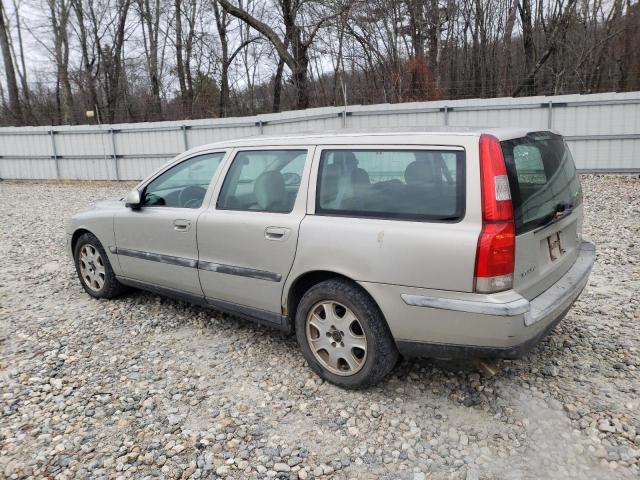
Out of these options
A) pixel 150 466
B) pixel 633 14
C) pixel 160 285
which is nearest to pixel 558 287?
pixel 150 466

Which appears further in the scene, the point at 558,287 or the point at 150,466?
the point at 558,287

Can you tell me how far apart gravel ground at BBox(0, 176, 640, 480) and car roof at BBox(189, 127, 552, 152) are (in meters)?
1.55

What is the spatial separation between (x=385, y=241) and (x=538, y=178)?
0.97 metres

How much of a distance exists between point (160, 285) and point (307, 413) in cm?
195

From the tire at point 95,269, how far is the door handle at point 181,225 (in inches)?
47.3

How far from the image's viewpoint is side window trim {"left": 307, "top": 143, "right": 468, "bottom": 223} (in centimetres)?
264

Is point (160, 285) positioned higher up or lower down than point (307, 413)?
higher up

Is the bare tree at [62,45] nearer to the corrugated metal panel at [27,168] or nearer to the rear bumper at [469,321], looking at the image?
the corrugated metal panel at [27,168]

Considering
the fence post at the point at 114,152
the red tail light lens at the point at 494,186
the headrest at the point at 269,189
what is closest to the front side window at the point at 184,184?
the headrest at the point at 269,189

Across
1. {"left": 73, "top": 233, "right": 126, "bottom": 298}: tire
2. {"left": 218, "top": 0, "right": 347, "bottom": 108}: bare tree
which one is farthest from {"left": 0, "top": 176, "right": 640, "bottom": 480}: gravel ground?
→ {"left": 218, "top": 0, "right": 347, "bottom": 108}: bare tree

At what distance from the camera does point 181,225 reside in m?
3.93

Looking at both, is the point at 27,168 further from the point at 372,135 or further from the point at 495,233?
the point at 495,233

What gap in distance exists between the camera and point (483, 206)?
2.55 metres

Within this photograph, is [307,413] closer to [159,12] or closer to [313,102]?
[313,102]
